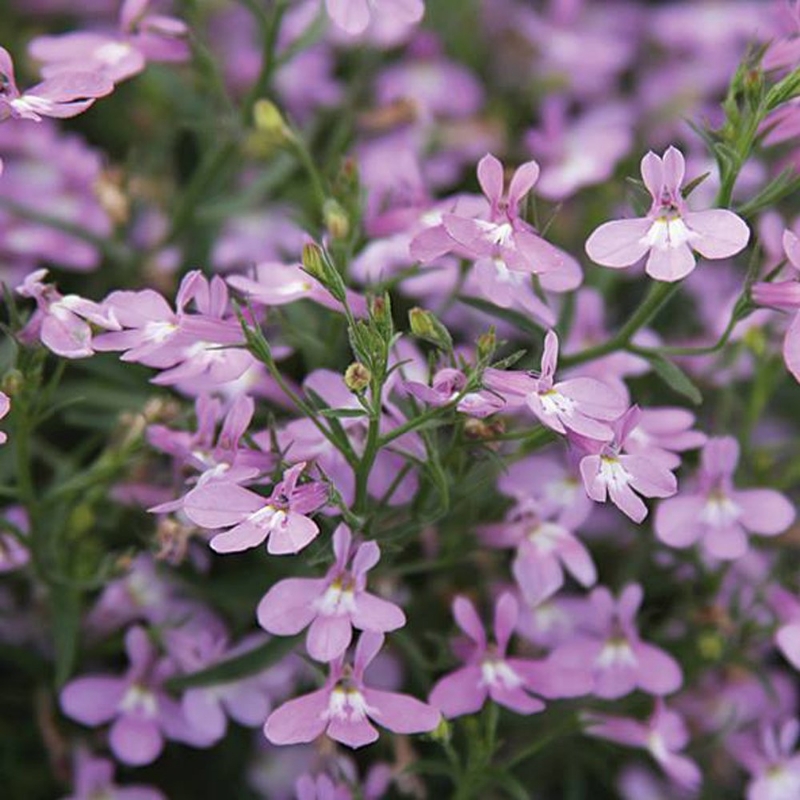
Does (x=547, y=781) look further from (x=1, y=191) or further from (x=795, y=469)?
(x=1, y=191)

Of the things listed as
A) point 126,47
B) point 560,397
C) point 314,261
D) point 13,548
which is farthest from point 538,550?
point 126,47

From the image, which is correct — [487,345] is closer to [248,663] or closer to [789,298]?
[789,298]

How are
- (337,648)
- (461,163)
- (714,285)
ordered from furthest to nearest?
(461,163) < (714,285) < (337,648)

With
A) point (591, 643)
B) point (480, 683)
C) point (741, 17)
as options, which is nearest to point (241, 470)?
point (480, 683)

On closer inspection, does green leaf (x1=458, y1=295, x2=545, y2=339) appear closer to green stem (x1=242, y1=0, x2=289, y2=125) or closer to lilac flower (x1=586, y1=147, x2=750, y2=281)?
lilac flower (x1=586, y1=147, x2=750, y2=281)

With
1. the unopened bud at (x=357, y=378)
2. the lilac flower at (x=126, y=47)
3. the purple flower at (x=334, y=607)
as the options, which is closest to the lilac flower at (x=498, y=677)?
the purple flower at (x=334, y=607)

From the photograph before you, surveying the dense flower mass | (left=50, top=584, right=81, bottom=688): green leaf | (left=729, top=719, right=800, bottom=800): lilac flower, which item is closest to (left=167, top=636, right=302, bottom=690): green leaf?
the dense flower mass
